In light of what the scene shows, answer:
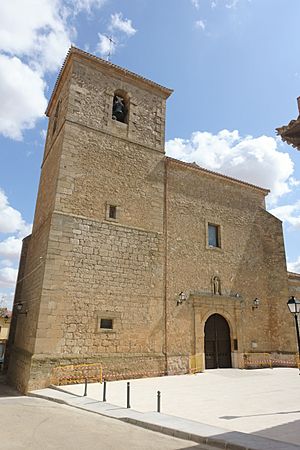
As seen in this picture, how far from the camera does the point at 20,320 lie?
12.5m

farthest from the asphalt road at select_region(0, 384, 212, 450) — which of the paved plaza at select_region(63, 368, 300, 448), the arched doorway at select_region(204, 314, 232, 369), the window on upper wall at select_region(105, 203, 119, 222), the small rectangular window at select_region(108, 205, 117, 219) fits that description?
the arched doorway at select_region(204, 314, 232, 369)

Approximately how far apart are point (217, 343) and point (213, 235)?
4435 millimetres

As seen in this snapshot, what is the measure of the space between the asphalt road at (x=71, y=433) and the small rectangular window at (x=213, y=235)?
30.1 ft

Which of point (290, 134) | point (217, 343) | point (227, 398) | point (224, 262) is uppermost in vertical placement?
point (290, 134)

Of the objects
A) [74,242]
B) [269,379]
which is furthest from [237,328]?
[74,242]

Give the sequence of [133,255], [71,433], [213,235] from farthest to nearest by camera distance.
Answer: [213,235] < [133,255] < [71,433]

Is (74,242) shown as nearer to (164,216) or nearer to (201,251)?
(164,216)

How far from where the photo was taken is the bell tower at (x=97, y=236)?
980 centimetres

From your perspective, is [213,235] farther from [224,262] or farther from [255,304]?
[255,304]

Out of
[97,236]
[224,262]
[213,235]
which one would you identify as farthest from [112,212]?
[224,262]

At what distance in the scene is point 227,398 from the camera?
7422 mm

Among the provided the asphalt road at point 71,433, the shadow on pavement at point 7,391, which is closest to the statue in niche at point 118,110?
the shadow on pavement at point 7,391

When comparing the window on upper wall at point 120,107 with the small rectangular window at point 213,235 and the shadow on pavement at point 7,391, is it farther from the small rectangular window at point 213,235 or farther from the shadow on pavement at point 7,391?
the shadow on pavement at point 7,391

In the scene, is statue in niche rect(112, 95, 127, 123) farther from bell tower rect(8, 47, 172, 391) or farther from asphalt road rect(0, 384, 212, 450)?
asphalt road rect(0, 384, 212, 450)
